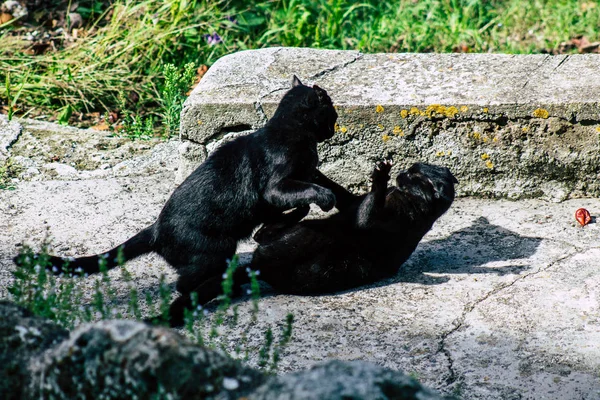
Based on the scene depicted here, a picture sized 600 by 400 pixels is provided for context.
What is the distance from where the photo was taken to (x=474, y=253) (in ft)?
13.6

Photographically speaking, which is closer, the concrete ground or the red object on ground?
the concrete ground

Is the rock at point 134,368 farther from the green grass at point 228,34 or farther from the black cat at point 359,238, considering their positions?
the green grass at point 228,34

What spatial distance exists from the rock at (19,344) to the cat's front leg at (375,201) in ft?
6.66

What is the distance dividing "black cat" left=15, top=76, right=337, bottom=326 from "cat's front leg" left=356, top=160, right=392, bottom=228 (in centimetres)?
22

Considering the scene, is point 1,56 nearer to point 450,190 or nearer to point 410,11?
point 410,11

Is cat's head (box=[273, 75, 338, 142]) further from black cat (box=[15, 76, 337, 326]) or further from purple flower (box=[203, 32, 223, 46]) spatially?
purple flower (box=[203, 32, 223, 46])

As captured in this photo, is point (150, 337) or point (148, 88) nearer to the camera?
point (150, 337)

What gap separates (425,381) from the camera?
9.86 ft

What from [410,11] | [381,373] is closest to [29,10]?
[410,11]

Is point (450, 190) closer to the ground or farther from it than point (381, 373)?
closer to the ground

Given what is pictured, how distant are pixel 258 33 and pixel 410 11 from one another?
4.79 feet

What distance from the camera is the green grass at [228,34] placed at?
20.1ft

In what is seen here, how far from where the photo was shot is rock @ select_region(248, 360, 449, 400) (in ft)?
5.66

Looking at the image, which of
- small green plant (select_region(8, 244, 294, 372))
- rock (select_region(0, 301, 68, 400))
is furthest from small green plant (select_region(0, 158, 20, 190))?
rock (select_region(0, 301, 68, 400))
